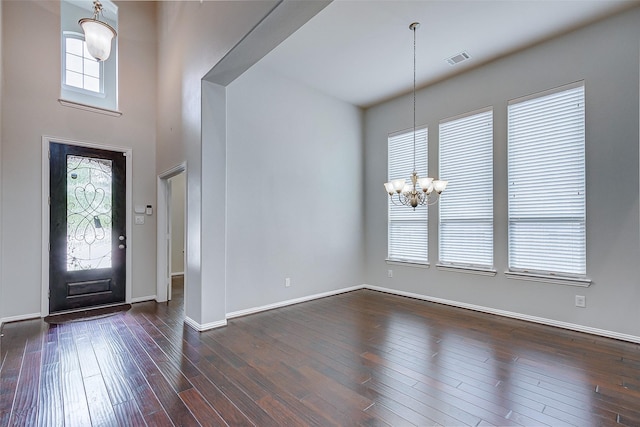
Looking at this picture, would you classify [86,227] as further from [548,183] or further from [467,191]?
[548,183]

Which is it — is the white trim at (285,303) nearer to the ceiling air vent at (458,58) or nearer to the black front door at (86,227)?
the black front door at (86,227)

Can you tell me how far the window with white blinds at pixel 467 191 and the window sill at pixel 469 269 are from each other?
0.05 meters

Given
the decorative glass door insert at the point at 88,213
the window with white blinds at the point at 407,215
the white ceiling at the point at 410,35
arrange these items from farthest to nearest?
1. the window with white blinds at the point at 407,215
2. the decorative glass door insert at the point at 88,213
3. the white ceiling at the point at 410,35

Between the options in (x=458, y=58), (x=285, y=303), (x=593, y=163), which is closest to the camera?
(x=593, y=163)

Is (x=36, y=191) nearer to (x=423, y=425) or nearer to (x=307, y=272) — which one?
(x=307, y=272)

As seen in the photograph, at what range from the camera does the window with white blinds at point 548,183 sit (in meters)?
3.48

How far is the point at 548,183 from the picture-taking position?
3676 millimetres

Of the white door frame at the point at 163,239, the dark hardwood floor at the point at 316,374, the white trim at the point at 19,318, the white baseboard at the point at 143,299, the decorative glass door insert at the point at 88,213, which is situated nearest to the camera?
the dark hardwood floor at the point at 316,374

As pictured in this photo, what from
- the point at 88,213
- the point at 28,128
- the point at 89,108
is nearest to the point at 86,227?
the point at 88,213

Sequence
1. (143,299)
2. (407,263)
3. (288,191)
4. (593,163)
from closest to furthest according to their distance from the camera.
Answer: (593,163) → (288,191) → (143,299) → (407,263)

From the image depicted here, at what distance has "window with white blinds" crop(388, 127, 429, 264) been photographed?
16.1ft

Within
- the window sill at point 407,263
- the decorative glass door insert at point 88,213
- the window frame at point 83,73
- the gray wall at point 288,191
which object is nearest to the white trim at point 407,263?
the window sill at point 407,263

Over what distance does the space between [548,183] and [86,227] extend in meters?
6.08

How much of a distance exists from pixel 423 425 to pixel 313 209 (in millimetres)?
3469
